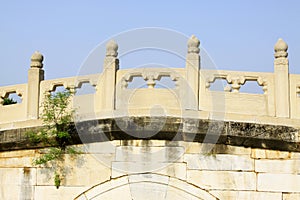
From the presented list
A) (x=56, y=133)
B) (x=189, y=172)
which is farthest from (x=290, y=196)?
(x=56, y=133)

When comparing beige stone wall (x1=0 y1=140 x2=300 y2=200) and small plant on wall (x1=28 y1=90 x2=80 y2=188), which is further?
small plant on wall (x1=28 y1=90 x2=80 y2=188)

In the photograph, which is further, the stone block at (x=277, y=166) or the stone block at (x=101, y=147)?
the stone block at (x=101, y=147)

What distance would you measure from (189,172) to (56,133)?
2.10 metres

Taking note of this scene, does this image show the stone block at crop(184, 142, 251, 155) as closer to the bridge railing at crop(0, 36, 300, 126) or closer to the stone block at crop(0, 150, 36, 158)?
the bridge railing at crop(0, 36, 300, 126)

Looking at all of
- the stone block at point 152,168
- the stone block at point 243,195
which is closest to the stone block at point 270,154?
the stone block at point 243,195

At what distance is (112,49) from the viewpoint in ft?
27.6

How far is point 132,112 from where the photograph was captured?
8.10 metres

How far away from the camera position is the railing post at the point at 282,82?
8203 millimetres

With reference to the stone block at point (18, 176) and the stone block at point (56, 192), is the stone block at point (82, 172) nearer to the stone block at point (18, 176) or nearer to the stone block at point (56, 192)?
the stone block at point (56, 192)

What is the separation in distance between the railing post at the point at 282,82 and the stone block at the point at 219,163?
868 mm

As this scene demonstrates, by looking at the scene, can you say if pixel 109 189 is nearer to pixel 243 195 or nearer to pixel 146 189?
pixel 146 189

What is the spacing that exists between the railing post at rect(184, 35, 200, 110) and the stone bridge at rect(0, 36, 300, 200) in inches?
0.6

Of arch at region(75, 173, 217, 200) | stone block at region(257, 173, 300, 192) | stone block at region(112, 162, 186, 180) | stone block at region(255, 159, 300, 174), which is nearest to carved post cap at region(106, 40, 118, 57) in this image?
stone block at region(112, 162, 186, 180)

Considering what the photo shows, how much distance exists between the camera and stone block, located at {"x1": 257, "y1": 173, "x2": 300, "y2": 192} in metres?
8.05
